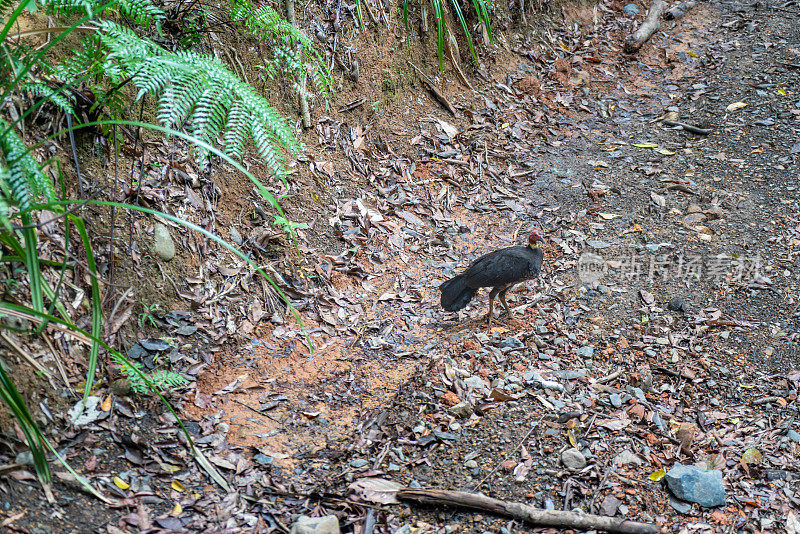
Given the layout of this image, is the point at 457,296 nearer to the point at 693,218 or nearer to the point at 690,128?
the point at 693,218

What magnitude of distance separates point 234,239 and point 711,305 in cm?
355

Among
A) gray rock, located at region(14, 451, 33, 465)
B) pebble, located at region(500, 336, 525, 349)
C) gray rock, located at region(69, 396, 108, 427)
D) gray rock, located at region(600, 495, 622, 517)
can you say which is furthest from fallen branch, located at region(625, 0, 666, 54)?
gray rock, located at region(14, 451, 33, 465)

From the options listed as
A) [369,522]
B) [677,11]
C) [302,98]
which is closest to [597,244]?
[302,98]

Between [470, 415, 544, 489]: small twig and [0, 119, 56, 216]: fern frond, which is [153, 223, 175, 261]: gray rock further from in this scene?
[470, 415, 544, 489]: small twig

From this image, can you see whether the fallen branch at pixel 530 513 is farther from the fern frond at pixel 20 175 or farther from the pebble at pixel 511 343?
the fern frond at pixel 20 175

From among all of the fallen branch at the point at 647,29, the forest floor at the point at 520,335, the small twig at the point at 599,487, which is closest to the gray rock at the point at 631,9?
the fallen branch at the point at 647,29

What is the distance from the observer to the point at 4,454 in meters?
2.51

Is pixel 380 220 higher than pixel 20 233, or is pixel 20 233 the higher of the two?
pixel 20 233

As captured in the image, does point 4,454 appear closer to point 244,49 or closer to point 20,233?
point 20,233

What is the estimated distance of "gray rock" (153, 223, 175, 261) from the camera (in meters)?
3.69

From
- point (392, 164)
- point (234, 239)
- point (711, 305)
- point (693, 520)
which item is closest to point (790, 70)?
point (711, 305)

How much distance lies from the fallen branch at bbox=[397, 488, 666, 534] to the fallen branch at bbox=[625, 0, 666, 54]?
6.70 meters

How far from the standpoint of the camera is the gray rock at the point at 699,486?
2.98 m

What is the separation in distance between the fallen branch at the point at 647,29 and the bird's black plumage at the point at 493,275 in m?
4.85
